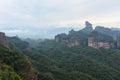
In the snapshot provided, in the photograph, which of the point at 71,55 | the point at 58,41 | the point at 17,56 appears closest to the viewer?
the point at 17,56

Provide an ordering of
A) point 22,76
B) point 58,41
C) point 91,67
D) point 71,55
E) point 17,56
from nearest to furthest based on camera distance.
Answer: point 22,76
point 17,56
point 91,67
point 71,55
point 58,41

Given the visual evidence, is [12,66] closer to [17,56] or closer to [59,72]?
[17,56]

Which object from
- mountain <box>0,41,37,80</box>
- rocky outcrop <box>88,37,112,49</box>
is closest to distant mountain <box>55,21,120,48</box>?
rocky outcrop <box>88,37,112,49</box>

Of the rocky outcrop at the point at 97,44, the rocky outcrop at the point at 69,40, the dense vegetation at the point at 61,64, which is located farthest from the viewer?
the rocky outcrop at the point at 69,40

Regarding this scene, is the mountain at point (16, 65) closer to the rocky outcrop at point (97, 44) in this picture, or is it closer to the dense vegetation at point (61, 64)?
the dense vegetation at point (61, 64)

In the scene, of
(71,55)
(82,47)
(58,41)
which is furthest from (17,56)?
(58,41)

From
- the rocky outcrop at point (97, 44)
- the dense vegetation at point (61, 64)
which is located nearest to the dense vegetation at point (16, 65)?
the dense vegetation at point (61, 64)

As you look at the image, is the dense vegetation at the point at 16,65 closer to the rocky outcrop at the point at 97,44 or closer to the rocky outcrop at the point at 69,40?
the rocky outcrop at the point at 97,44

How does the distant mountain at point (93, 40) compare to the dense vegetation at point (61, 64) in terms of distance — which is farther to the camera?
the distant mountain at point (93, 40)

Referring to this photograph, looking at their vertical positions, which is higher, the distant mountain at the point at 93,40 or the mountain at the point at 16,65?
the distant mountain at the point at 93,40

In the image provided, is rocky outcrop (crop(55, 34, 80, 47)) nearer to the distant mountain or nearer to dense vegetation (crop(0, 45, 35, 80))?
the distant mountain

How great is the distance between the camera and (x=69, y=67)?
101m

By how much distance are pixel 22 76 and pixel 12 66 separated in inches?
99.3

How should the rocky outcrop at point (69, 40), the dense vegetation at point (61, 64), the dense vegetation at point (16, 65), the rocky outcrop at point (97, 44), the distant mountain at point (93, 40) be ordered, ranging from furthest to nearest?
the rocky outcrop at point (69, 40), the rocky outcrop at point (97, 44), the distant mountain at point (93, 40), the dense vegetation at point (61, 64), the dense vegetation at point (16, 65)
